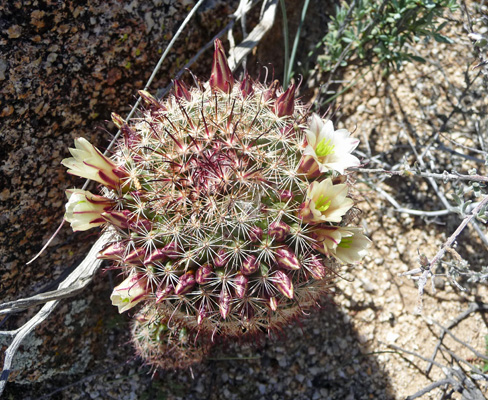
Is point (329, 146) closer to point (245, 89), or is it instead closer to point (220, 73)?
point (245, 89)

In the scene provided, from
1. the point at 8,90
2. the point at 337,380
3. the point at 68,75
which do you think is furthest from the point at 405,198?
the point at 8,90

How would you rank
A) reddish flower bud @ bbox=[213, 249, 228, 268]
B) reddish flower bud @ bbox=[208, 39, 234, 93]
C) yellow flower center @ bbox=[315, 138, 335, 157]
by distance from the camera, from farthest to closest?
reddish flower bud @ bbox=[208, 39, 234, 93] → yellow flower center @ bbox=[315, 138, 335, 157] → reddish flower bud @ bbox=[213, 249, 228, 268]

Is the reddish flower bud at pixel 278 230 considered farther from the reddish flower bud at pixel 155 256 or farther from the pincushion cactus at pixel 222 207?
the reddish flower bud at pixel 155 256

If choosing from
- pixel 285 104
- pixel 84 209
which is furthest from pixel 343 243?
pixel 84 209

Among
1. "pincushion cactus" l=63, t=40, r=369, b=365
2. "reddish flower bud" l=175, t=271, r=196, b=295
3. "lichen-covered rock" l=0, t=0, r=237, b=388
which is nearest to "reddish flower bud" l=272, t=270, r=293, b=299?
"pincushion cactus" l=63, t=40, r=369, b=365

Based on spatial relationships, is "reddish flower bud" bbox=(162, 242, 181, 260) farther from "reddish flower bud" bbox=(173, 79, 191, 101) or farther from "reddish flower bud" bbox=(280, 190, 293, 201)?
"reddish flower bud" bbox=(173, 79, 191, 101)

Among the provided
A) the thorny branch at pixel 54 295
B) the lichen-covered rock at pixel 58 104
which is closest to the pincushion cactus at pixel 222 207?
the thorny branch at pixel 54 295
